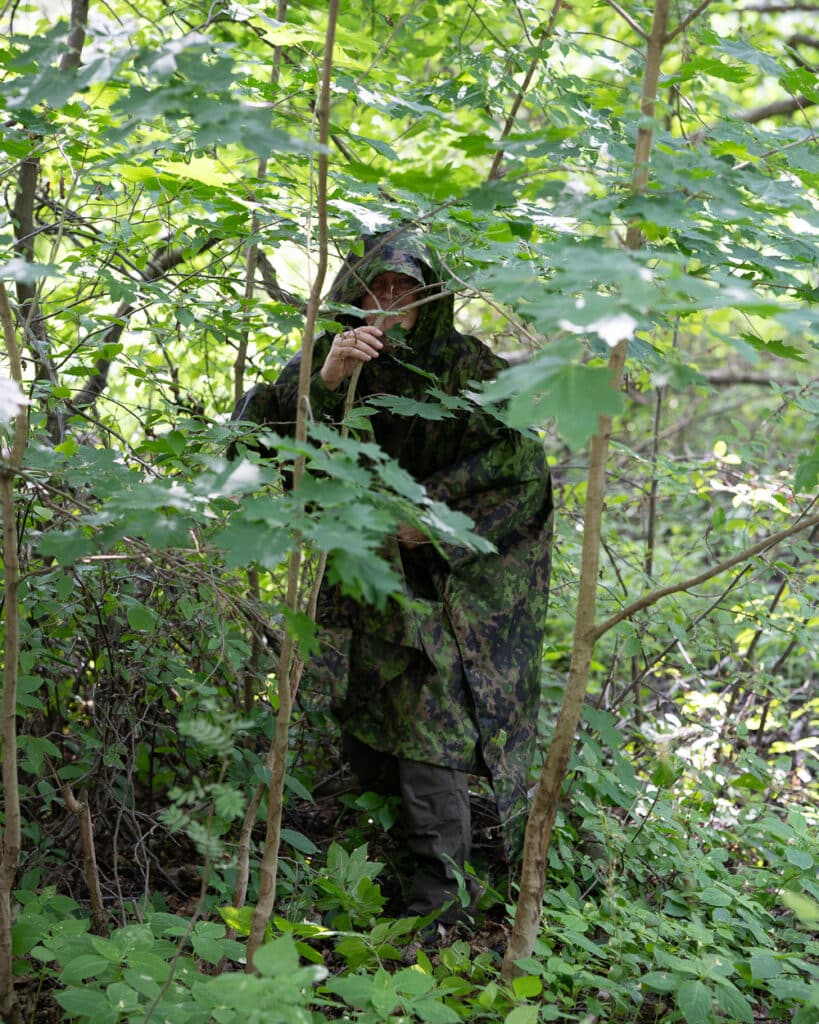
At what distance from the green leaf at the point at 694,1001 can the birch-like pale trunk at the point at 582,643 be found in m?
0.35

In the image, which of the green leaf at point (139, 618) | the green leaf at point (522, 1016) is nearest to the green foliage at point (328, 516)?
the green leaf at point (522, 1016)

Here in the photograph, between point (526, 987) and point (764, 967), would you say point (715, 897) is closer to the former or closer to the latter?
point (764, 967)

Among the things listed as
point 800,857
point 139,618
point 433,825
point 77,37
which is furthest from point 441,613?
point 77,37

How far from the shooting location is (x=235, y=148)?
4668 mm

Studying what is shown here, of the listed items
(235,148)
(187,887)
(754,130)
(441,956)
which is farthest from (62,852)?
(235,148)

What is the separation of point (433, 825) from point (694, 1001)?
0.96 m

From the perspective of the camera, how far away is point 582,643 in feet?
6.33

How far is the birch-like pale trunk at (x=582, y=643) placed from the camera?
1.84 m

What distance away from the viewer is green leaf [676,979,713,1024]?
78.3 inches

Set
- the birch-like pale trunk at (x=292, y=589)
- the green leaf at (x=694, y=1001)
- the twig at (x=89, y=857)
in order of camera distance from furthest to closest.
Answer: the twig at (x=89, y=857)
the green leaf at (x=694, y=1001)
the birch-like pale trunk at (x=292, y=589)

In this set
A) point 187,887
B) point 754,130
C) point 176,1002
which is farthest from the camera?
point 187,887

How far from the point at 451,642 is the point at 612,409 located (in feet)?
5.80

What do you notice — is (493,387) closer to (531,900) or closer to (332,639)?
(531,900)

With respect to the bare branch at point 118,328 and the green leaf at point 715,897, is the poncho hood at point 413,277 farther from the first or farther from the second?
the green leaf at point 715,897
